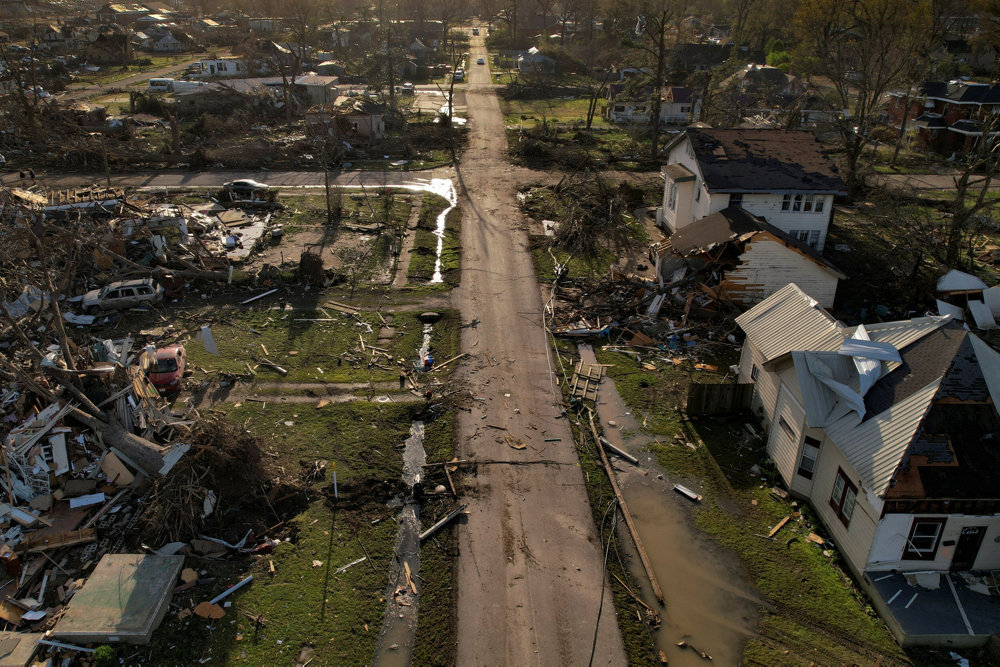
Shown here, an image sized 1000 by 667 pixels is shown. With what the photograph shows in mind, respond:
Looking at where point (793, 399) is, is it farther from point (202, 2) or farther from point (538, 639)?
point (202, 2)

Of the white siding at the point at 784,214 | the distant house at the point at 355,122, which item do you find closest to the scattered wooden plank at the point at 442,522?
the white siding at the point at 784,214

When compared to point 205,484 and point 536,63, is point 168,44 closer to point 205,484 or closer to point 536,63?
point 536,63

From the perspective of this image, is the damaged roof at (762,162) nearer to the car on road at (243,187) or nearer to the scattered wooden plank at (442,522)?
the scattered wooden plank at (442,522)

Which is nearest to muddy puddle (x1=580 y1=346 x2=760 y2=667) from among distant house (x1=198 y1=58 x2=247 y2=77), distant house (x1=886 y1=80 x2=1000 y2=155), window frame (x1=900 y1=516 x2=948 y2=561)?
window frame (x1=900 y1=516 x2=948 y2=561)

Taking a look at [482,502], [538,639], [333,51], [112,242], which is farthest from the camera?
[333,51]

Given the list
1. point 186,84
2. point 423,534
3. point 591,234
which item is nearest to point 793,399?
point 423,534

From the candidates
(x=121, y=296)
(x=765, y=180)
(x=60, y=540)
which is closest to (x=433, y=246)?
(x=121, y=296)

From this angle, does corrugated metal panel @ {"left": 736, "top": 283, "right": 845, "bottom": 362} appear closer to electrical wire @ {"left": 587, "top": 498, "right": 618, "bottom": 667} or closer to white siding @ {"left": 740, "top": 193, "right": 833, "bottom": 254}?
electrical wire @ {"left": 587, "top": 498, "right": 618, "bottom": 667}
